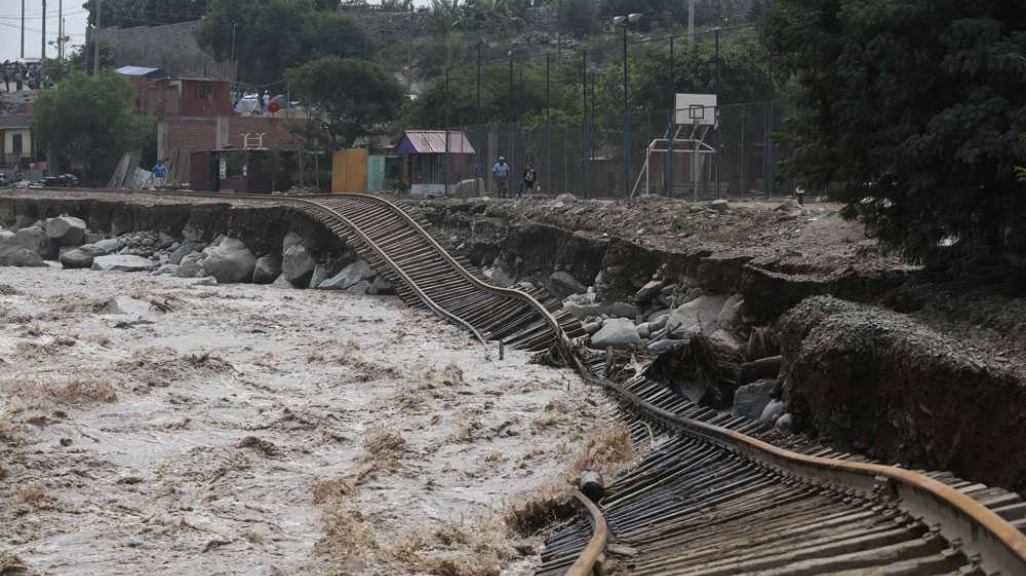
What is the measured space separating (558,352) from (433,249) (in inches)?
464

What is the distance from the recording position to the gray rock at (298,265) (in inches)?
1484

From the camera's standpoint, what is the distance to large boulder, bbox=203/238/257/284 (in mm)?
39156

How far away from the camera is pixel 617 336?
70.4 ft

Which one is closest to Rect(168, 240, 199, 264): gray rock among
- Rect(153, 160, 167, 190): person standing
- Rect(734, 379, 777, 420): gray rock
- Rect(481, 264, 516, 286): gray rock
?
Rect(481, 264, 516, 286): gray rock

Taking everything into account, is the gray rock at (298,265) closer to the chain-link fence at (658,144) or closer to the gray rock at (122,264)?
the gray rock at (122,264)

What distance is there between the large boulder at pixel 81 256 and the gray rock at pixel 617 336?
86.6 ft

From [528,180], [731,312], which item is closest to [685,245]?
[731,312]

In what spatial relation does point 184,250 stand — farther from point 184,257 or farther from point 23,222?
point 23,222

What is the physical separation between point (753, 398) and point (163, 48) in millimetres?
109885

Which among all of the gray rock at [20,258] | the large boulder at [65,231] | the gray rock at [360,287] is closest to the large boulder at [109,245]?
the large boulder at [65,231]

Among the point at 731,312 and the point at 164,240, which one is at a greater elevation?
the point at 731,312

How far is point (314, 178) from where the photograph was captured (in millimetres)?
62625

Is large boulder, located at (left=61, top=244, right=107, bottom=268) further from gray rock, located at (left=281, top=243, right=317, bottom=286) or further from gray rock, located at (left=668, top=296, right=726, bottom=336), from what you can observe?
gray rock, located at (left=668, top=296, right=726, bottom=336)

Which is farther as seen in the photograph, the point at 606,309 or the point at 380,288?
the point at 380,288
